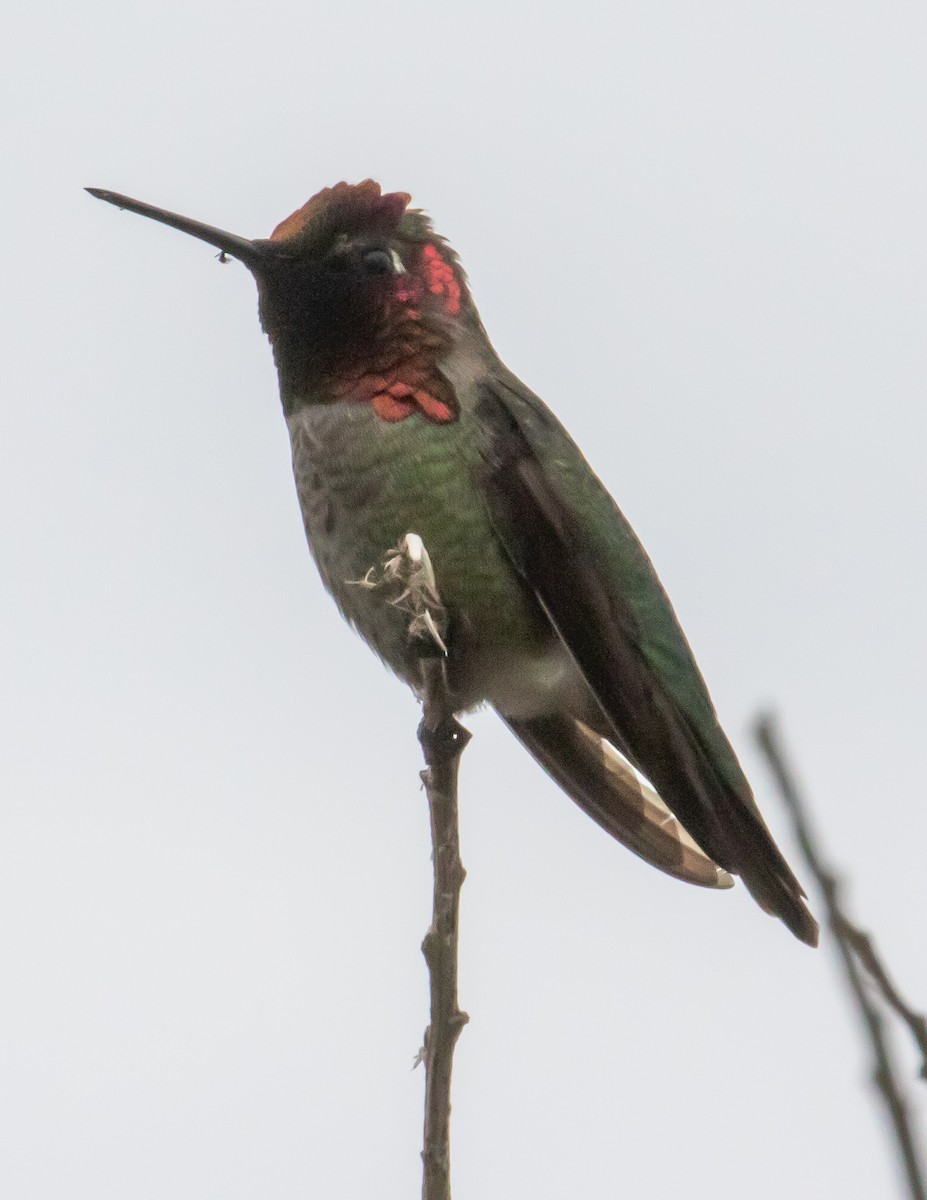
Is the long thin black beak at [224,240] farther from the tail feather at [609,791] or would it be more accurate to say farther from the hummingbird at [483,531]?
the tail feather at [609,791]

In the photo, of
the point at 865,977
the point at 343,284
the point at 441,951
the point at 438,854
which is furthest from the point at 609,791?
the point at 865,977

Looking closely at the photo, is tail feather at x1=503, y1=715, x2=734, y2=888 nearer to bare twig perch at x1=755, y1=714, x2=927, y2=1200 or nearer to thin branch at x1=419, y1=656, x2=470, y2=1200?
thin branch at x1=419, y1=656, x2=470, y2=1200

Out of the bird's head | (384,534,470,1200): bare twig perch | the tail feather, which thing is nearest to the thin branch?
→ (384,534,470,1200): bare twig perch

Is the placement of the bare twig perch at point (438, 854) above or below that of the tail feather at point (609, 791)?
below

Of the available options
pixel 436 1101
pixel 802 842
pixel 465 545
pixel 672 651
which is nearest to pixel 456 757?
pixel 436 1101

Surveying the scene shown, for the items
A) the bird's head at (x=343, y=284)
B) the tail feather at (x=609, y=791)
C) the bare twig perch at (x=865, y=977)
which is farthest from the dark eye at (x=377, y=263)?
the bare twig perch at (x=865, y=977)

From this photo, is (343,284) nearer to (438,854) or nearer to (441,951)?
(438,854)
